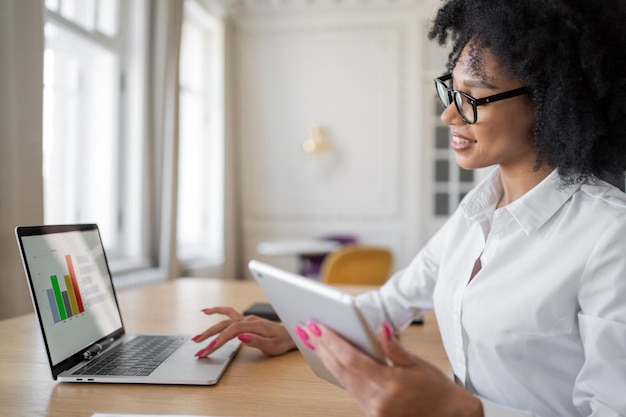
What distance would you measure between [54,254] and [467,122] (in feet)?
2.85

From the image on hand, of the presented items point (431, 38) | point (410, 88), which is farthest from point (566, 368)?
point (410, 88)

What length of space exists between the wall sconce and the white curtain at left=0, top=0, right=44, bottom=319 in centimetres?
345

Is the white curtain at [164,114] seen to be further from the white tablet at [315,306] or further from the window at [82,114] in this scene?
the white tablet at [315,306]

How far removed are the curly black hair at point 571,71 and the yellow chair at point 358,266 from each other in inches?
96.5

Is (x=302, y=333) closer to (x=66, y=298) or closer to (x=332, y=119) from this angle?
(x=66, y=298)

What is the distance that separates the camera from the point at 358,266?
12.3 ft

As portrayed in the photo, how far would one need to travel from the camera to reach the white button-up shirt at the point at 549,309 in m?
0.84

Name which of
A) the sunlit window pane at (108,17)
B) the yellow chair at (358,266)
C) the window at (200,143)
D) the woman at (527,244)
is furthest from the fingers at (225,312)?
the window at (200,143)

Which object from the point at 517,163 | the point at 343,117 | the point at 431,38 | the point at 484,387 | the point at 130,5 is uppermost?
the point at 130,5

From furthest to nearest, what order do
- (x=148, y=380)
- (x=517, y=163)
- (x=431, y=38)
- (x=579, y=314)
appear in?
(x=431, y=38), (x=517, y=163), (x=148, y=380), (x=579, y=314)

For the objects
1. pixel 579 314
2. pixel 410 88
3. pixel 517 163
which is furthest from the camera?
pixel 410 88

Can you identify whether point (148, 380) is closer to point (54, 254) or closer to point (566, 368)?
point (54, 254)

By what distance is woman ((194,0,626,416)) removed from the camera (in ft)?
2.64

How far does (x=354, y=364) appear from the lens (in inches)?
28.3
